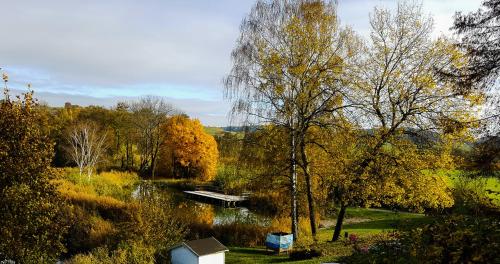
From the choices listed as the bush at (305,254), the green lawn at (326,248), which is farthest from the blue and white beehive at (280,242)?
the bush at (305,254)

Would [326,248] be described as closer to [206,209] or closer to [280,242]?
[280,242]

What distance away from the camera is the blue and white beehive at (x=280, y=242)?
20.4 m

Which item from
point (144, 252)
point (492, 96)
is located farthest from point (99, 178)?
point (492, 96)

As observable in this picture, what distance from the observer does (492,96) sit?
44.0 feet

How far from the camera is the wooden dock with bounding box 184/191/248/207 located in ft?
140

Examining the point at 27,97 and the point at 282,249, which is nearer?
the point at 27,97

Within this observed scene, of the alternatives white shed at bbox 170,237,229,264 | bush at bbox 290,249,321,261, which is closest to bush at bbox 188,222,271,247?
bush at bbox 290,249,321,261

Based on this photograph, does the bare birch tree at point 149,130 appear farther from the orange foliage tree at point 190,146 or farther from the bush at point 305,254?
the bush at point 305,254

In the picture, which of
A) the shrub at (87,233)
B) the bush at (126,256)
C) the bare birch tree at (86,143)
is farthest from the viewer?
the bare birch tree at (86,143)

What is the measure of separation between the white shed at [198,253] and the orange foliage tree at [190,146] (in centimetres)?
3315

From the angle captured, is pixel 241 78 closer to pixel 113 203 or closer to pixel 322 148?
pixel 322 148

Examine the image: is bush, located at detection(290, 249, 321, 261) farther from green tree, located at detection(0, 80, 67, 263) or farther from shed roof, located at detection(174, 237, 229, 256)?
green tree, located at detection(0, 80, 67, 263)

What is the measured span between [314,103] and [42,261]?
14.2 meters

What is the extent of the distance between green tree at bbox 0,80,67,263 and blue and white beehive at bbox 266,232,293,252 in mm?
10101
